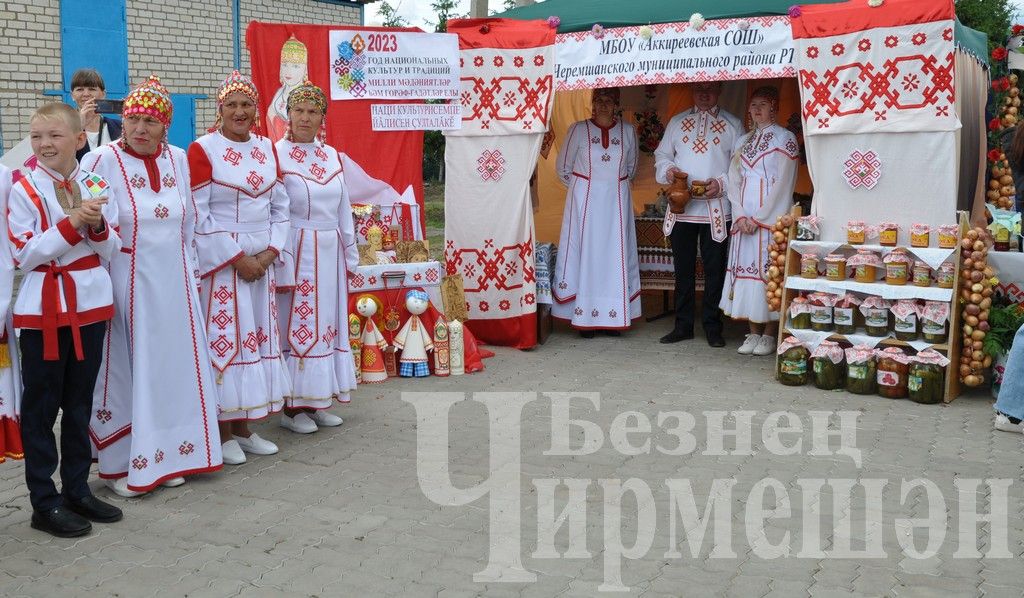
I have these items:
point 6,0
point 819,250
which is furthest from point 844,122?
point 6,0

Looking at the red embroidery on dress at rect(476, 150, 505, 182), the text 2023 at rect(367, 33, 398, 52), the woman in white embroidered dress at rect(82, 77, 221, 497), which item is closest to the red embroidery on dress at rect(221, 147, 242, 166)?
the woman in white embroidered dress at rect(82, 77, 221, 497)

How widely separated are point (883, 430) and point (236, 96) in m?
3.69

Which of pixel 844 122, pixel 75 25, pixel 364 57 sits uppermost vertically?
pixel 75 25

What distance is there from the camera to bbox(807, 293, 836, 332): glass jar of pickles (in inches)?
255

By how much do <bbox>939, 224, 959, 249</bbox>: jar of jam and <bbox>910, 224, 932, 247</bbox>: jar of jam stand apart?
92 millimetres

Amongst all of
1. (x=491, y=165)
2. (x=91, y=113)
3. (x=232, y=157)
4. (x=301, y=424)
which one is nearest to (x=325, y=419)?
(x=301, y=424)

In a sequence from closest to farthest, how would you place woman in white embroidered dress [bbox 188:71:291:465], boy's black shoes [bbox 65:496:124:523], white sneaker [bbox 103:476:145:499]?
1. boy's black shoes [bbox 65:496:124:523]
2. white sneaker [bbox 103:476:145:499]
3. woman in white embroidered dress [bbox 188:71:291:465]

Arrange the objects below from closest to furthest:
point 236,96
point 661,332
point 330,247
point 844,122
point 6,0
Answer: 1. point 236,96
2. point 330,247
3. point 844,122
4. point 661,332
5. point 6,0

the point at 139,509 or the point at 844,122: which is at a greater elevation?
the point at 844,122

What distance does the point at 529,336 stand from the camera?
763 cm

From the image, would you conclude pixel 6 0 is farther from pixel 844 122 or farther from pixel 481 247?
pixel 844 122

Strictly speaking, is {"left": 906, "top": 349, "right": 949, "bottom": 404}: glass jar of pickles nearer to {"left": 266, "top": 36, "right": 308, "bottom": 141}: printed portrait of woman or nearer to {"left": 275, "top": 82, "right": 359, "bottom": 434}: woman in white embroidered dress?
{"left": 275, "top": 82, "right": 359, "bottom": 434}: woman in white embroidered dress

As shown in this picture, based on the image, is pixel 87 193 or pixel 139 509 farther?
pixel 139 509

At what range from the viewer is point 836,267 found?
6.48 meters
